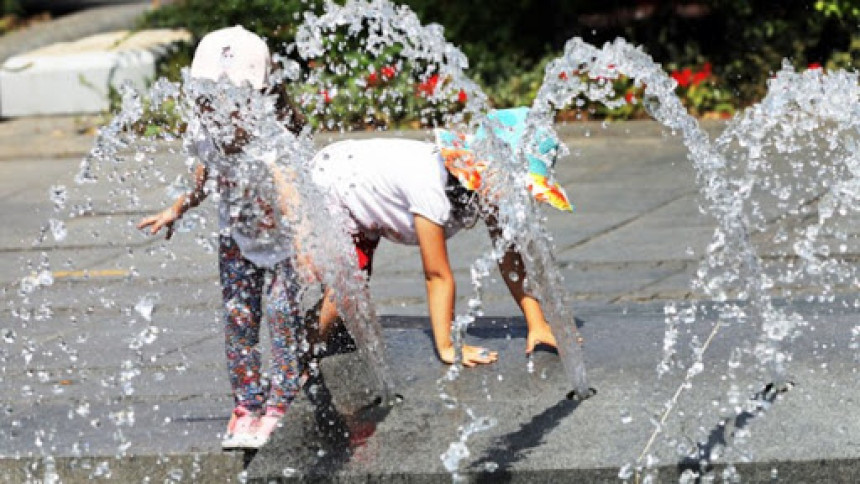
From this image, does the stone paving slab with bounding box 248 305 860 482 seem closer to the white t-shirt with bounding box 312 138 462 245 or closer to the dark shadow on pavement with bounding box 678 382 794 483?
the dark shadow on pavement with bounding box 678 382 794 483

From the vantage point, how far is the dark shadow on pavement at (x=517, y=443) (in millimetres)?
4172

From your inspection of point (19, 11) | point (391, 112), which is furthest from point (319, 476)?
point (19, 11)

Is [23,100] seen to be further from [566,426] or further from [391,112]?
[566,426]

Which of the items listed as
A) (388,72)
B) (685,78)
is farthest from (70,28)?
(388,72)

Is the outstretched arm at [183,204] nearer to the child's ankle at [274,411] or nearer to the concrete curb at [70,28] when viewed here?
the child's ankle at [274,411]

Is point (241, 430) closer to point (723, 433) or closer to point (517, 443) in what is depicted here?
point (517, 443)

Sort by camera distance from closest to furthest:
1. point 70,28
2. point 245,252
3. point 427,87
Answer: point 245,252, point 427,87, point 70,28

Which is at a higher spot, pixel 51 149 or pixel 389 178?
pixel 389 178

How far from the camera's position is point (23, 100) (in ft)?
47.3

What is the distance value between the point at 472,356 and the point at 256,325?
24.8 inches

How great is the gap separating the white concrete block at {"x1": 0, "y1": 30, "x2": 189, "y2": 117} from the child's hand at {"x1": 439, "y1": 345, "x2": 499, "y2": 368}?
31.1 feet

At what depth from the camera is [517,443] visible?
431 cm

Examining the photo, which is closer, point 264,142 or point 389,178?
point 264,142

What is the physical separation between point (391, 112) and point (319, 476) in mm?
8731
